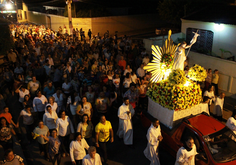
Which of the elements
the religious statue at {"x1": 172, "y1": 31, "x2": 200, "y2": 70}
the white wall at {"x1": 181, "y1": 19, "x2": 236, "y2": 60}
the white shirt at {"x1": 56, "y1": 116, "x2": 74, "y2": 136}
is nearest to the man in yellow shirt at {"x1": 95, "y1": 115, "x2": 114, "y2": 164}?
the white shirt at {"x1": 56, "y1": 116, "x2": 74, "y2": 136}

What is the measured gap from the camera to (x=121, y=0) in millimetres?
34219

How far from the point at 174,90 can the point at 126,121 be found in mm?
1766

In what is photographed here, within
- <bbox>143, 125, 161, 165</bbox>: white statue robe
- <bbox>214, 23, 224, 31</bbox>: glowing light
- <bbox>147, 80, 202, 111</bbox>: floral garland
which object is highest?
<bbox>214, 23, 224, 31</bbox>: glowing light

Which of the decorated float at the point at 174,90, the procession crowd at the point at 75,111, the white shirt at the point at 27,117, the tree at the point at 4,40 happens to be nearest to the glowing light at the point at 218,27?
the procession crowd at the point at 75,111

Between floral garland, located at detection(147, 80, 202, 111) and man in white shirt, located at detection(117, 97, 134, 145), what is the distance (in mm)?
966

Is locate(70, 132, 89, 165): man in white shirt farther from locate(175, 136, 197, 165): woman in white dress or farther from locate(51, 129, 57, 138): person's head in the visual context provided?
locate(175, 136, 197, 165): woman in white dress

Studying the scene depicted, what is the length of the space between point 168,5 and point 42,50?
12.7 meters

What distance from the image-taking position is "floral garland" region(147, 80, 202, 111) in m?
6.70

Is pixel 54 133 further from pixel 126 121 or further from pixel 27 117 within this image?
pixel 126 121

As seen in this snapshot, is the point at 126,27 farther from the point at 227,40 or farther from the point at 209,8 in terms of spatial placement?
the point at 227,40

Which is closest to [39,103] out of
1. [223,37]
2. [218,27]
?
[223,37]

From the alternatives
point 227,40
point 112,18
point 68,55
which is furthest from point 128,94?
point 112,18

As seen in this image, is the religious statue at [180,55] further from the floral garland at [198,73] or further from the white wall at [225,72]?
the white wall at [225,72]

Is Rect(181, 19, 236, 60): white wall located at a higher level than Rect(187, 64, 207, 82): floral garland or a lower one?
higher
